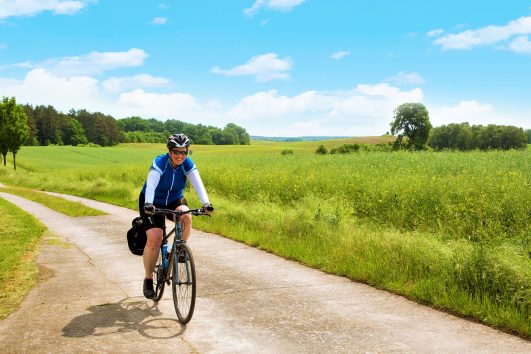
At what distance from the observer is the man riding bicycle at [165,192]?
17.9 feet

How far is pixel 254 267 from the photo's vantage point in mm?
8203

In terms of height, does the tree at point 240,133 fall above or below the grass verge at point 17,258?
above

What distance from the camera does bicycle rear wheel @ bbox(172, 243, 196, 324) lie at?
17.0ft

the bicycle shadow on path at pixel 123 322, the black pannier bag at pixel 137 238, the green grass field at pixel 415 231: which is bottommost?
the bicycle shadow on path at pixel 123 322

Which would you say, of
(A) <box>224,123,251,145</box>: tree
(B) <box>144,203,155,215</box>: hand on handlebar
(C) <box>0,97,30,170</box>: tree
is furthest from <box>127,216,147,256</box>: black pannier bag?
(A) <box>224,123,251,145</box>: tree

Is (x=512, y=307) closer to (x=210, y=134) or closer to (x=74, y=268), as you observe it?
(x=74, y=268)

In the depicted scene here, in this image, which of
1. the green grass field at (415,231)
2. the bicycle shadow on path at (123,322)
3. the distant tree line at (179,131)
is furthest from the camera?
the distant tree line at (179,131)

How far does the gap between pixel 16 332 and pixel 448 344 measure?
178 inches

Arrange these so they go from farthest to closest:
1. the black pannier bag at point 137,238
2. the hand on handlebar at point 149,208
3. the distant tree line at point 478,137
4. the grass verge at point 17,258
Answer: the distant tree line at point 478,137 → the grass verge at point 17,258 → the black pannier bag at point 137,238 → the hand on handlebar at point 149,208

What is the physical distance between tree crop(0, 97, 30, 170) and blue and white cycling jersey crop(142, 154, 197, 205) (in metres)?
54.8

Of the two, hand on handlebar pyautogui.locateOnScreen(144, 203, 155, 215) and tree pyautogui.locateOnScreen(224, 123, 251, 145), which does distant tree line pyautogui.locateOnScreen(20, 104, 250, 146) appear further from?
hand on handlebar pyautogui.locateOnScreen(144, 203, 155, 215)

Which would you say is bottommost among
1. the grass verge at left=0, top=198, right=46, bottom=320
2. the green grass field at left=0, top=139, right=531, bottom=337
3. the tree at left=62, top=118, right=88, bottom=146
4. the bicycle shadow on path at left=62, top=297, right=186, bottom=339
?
the grass verge at left=0, top=198, right=46, bottom=320

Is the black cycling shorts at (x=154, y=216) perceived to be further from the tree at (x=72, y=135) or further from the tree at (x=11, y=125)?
the tree at (x=72, y=135)

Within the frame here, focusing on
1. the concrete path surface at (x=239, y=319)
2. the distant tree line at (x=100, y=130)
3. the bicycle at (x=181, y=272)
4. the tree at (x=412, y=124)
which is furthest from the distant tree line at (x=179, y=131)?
the bicycle at (x=181, y=272)
